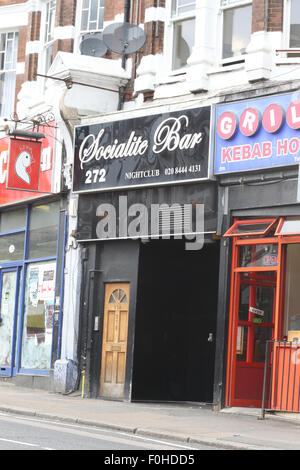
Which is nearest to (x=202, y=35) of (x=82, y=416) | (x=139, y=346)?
(x=139, y=346)

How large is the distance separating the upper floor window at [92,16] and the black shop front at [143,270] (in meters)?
2.93

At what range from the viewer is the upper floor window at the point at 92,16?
22.1 metres

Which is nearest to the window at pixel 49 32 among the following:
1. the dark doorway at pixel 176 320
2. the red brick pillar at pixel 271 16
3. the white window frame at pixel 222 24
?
the white window frame at pixel 222 24

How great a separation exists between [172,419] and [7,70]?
490 inches

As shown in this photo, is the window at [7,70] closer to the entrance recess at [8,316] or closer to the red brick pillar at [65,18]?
the red brick pillar at [65,18]

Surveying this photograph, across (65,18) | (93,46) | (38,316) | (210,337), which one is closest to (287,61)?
(93,46)

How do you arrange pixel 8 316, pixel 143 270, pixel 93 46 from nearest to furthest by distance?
1. pixel 143 270
2. pixel 93 46
3. pixel 8 316

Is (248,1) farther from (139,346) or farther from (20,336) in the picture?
(20,336)

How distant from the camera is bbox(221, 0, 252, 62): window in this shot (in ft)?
60.1

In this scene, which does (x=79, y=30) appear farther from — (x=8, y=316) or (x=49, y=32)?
(x=8, y=316)

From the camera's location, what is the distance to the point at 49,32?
23656 millimetres

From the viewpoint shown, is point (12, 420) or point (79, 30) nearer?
point (12, 420)
